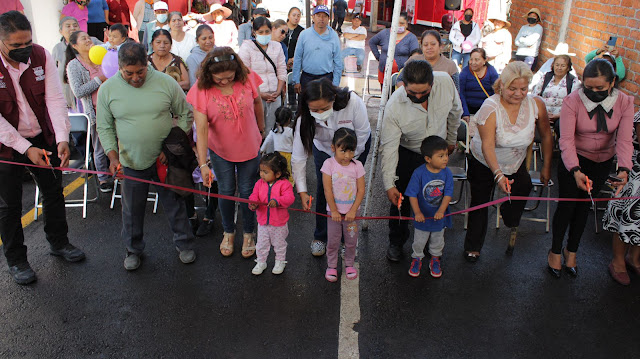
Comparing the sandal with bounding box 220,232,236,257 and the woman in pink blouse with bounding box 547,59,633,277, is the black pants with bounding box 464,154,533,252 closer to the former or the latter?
the woman in pink blouse with bounding box 547,59,633,277

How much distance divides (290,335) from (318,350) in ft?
0.91

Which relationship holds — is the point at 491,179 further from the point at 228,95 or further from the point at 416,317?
the point at 228,95

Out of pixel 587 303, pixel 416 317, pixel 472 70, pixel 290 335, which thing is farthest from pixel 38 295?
pixel 472 70

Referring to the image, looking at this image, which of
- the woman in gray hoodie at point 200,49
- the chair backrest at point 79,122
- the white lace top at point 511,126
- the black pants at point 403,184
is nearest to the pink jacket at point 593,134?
the white lace top at point 511,126

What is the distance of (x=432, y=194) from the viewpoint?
4.35 m

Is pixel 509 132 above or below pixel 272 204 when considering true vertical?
above

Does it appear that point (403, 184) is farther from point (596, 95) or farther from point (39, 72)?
point (39, 72)

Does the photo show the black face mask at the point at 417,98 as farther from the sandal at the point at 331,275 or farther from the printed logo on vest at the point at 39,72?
the printed logo on vest at the point at 39,72

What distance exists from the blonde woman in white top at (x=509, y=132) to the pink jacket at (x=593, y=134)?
0.18 m

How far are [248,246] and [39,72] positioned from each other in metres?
2.46

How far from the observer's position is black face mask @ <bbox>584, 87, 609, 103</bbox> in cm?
412

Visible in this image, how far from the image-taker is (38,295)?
427 centimetres

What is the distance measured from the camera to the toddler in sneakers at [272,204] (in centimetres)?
429

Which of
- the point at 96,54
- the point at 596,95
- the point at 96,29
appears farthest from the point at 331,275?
the point at 96,29
